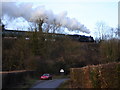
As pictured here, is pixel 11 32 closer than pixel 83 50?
Yes

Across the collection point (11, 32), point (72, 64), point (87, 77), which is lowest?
point (72, 64)

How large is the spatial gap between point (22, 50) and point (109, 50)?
17.3 m

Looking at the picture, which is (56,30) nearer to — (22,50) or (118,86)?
(22,50)

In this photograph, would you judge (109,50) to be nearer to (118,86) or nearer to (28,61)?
(28,61)

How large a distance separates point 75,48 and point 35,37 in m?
12.4

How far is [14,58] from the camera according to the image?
1973 inches

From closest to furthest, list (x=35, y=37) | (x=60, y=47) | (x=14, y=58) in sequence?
(x=14, y=58) → (x=35, y=37) → (x=60, y=47)

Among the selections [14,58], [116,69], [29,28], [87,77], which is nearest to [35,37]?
[29,28]

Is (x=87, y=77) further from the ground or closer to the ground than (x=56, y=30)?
closer to the ground

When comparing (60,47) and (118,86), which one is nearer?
(118,86)

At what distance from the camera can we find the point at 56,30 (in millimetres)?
65000

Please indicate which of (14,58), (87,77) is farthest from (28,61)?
(87,77)

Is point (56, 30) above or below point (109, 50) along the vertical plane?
above

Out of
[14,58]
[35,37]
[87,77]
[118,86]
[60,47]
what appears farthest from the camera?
[60,47]
